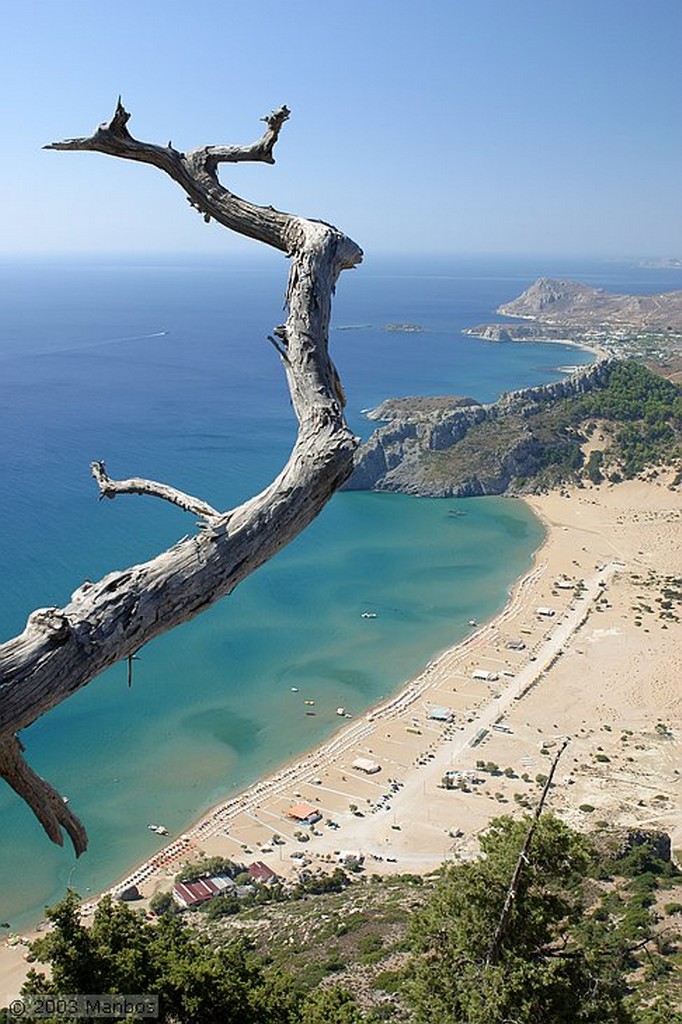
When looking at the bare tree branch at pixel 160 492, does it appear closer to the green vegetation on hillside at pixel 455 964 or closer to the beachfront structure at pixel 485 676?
the green vegetation on hillside at pixel 455 964

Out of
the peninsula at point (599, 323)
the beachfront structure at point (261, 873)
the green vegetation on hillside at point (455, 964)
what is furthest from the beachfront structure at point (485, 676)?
the peninsula at point (599, 323)

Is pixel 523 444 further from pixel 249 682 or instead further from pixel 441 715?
pixel 441 715

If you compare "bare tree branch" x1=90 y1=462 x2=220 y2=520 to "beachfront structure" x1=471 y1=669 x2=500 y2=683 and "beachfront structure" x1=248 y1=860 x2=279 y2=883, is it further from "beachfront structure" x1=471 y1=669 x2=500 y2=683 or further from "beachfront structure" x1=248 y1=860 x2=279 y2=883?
"beachfront structure" x1=471 y1=669 x2=500 y2=683

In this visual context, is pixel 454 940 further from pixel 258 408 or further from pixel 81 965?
pixel 258 408

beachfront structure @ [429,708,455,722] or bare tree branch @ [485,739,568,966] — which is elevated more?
bare tree branch @ [485,739,568,966]

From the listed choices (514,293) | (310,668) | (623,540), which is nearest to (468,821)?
(310,668)

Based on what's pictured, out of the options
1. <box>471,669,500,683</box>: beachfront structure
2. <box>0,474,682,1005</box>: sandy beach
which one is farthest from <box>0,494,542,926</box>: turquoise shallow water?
<box>471,669,500,683</box>: beachfront structure
